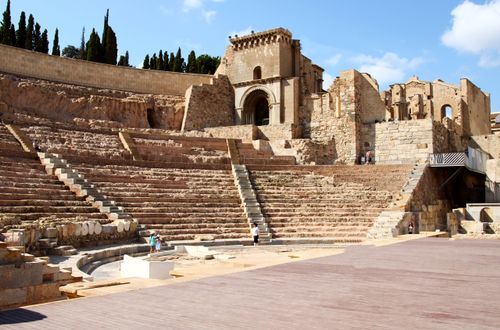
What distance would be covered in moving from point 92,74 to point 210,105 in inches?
304

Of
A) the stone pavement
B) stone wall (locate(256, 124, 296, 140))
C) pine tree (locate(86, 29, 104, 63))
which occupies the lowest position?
the stone pavement

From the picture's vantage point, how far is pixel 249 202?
2014 centimetres

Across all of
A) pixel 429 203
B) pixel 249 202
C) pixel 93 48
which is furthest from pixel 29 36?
pixel 429 203

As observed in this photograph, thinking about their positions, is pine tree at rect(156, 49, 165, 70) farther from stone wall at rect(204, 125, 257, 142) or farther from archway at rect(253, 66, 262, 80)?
stone wall at rect(204, 125, 257, 142)

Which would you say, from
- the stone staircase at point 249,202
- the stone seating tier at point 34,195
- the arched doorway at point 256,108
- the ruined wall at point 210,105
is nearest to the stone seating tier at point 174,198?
the stone staircase at point 249,202

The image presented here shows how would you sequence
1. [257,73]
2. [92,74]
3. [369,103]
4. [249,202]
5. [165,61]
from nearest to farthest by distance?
[249,202] < [369,103] < [92,74] < [257,73] < [165,61]

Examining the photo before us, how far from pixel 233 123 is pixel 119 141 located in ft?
40.6

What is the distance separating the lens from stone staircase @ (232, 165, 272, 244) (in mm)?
18216

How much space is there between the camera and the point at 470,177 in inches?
1044

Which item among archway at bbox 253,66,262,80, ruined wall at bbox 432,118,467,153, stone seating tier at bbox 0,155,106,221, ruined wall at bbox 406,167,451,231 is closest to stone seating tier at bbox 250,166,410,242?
ruined wall at bbox 406,167,451,231

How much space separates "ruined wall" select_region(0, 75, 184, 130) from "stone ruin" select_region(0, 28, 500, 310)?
85 mm

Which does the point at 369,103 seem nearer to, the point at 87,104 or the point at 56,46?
the point at 87,104

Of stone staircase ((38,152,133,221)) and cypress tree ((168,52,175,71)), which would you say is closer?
stone staircase ((38,152,133,221))

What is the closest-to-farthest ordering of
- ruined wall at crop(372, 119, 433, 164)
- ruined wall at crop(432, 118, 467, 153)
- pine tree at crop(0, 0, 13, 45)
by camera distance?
ruined wall at crop(372, 119, 433, 164)
ruined wall at crop(432, 118, 467, 153)
pine tree at crop(0, 0, 13, 45)
